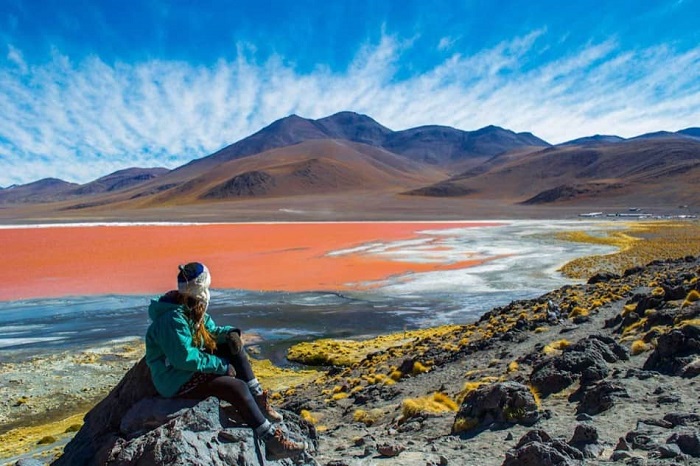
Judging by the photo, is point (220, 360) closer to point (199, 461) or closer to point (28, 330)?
point (199, 461)

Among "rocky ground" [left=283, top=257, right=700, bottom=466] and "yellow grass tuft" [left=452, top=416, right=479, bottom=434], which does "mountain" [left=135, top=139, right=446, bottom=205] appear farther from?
"yellow grass tuft" [left=452, top=416, right=479, bottom=434]

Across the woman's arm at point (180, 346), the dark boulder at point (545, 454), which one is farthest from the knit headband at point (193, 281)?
the dark boulder at point (545, 454)

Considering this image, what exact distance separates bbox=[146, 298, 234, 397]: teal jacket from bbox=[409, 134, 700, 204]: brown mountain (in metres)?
105

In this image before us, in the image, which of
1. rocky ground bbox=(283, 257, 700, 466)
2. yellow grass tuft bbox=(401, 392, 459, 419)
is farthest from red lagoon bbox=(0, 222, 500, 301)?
yellow grass tuft bbox=(401, 392, 459, 419)

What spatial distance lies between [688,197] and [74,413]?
347ft

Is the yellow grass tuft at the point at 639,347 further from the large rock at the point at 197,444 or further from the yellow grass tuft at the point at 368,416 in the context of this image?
the large rock at the point at 197,444

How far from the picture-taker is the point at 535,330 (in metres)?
10.8

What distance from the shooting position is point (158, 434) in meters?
3.62

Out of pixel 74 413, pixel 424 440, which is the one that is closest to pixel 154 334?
pixel 424 440

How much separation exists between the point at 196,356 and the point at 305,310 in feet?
51.6

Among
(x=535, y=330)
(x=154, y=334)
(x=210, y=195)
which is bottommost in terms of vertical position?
(x=535, y=330)

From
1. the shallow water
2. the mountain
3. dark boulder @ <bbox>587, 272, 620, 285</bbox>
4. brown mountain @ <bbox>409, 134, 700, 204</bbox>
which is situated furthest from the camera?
the mountain

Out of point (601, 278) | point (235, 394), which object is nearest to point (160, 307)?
point (235, 394)

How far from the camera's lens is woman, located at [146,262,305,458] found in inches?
141
